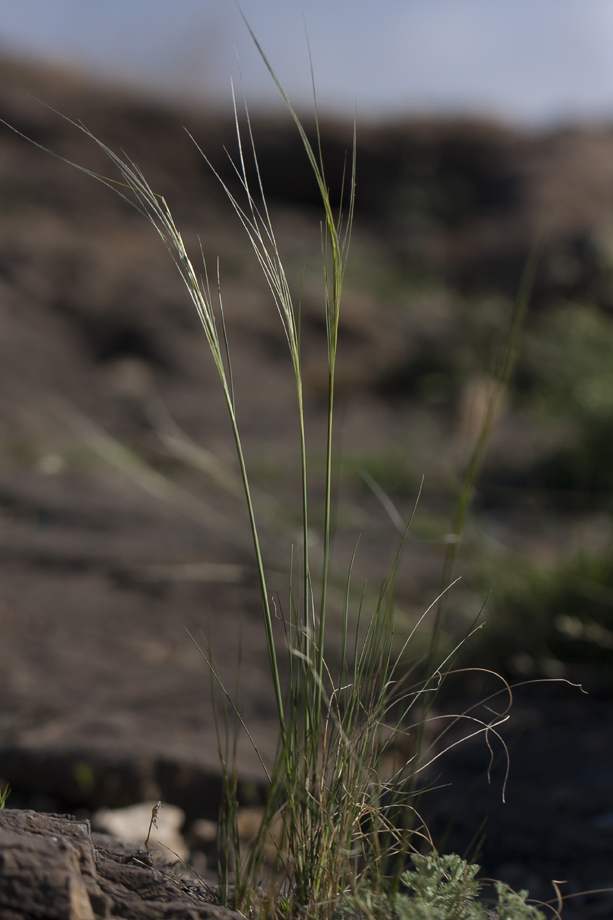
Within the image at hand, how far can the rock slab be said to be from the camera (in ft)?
1.84

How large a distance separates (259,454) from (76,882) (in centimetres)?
425

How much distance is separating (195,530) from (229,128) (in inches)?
479

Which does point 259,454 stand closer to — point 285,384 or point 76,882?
point 285,384

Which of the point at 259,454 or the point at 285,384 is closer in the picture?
the point at 259,454

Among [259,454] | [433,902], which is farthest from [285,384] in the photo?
[433,902]

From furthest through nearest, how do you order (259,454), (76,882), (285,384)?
(285,384) → (259,454) → (76,882)

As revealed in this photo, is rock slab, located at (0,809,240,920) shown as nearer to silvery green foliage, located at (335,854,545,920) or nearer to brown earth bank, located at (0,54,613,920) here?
silvery green foliage, located at (335,854,545,920)

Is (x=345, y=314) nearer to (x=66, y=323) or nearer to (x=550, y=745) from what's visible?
(x=66, y=323)

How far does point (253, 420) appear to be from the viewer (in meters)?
6.37

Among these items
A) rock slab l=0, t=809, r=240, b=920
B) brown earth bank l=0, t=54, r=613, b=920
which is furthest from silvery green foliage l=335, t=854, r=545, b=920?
brown earth bank l=0, t=54, r=613, b=920

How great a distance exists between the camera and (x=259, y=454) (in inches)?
190

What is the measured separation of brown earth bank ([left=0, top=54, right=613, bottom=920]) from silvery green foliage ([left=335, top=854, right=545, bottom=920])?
34 centimetres

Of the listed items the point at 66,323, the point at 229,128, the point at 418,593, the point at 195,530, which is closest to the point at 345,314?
the point at 66,323

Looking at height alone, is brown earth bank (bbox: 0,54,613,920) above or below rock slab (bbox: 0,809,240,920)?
below
